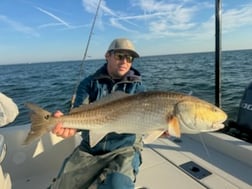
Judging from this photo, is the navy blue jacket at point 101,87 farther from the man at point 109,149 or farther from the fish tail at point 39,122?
the fish tail at point 39,122

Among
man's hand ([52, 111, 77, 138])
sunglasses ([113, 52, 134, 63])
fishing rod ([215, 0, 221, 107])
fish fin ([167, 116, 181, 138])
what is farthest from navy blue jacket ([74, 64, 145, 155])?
fishing rod ([215, 0, 221, 107])

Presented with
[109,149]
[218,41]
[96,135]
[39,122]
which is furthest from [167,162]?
[218,41]

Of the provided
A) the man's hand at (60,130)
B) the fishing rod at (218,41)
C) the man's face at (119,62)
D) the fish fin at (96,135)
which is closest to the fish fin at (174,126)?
the fish fin at (96,135)

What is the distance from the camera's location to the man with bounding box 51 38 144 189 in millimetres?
2971

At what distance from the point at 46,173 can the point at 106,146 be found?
1556mm

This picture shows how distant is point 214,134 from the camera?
4.16m

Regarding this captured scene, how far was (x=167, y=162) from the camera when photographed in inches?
153

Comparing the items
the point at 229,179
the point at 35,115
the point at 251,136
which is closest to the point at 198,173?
the point at 229,179

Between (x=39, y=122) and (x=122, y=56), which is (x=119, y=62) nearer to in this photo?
(x=122, y=56)

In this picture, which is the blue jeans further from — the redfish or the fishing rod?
the fishing rod

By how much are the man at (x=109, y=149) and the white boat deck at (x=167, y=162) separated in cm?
54

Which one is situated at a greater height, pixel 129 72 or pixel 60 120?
pixel 129 72

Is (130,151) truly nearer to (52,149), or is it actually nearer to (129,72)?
(129,72)

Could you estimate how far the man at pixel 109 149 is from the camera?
2971 millimetres
